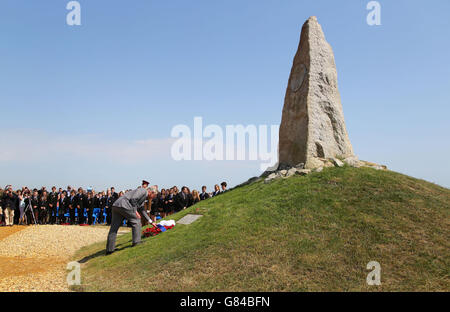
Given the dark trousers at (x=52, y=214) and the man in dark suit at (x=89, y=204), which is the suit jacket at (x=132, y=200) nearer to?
the man in dark suit at (x=89, y=204)

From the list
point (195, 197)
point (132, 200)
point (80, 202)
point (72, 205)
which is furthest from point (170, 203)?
point (132, 200)

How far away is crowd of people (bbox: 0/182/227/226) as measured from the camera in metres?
19.6

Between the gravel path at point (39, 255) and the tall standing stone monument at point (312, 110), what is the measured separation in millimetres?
10108

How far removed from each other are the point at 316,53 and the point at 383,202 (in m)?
8.16

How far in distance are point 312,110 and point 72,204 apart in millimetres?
18154

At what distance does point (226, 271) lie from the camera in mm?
7047

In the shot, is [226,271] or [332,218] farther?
[332,218]

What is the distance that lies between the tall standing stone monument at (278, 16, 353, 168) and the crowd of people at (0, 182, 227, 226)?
739 cm

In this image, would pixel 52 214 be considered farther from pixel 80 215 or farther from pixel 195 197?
pixel 195 197

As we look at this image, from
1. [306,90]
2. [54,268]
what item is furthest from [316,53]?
[54,268]

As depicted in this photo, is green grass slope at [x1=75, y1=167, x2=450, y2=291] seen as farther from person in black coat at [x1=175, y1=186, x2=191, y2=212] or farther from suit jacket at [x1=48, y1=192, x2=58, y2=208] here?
suit jacket at [x1=48, y1=192, x2=58, y2=208]

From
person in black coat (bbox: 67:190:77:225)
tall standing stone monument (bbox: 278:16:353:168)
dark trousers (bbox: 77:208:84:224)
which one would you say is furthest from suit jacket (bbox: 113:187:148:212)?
person in black coat (bbox: 67:190:77:225)

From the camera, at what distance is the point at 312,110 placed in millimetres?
13219
